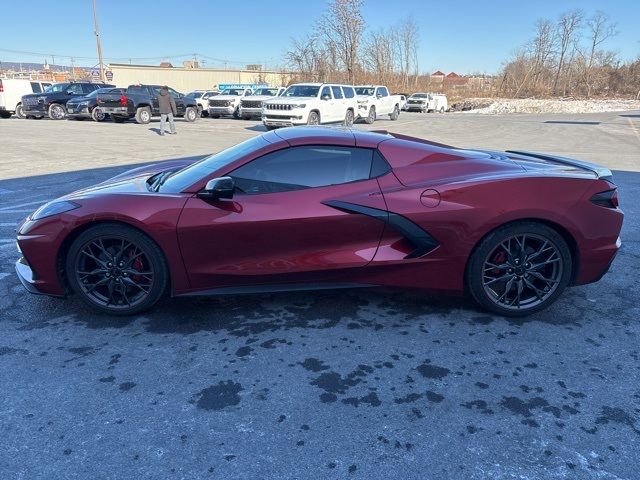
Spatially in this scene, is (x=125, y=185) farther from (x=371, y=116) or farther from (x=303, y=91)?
(x=371, y=116)

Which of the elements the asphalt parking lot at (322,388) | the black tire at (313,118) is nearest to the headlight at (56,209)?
the asphalt parking lot at (322,388)

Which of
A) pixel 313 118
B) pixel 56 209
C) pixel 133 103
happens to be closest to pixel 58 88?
pixel 133 103

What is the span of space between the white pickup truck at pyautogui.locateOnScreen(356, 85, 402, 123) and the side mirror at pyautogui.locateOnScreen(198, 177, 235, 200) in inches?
869

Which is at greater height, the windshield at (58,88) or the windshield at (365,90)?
the windshield at (58,88)

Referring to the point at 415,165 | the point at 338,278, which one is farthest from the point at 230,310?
the point at 415,165

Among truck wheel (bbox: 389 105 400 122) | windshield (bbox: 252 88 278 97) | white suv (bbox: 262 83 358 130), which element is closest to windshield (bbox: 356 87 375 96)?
truck wheel (bbox: 389 105 400 122)

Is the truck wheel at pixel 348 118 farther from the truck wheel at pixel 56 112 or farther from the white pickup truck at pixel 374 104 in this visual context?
the truck wheel at pixel 56 112

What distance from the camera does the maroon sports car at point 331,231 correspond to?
3451mm

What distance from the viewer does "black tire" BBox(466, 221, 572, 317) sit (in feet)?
11.6

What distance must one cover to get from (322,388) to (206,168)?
6.42 ft

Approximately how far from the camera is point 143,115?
23.1 metres

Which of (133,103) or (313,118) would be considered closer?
(313,118)

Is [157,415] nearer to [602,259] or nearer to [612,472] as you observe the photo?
[612,472]

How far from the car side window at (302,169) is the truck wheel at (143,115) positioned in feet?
70.7
